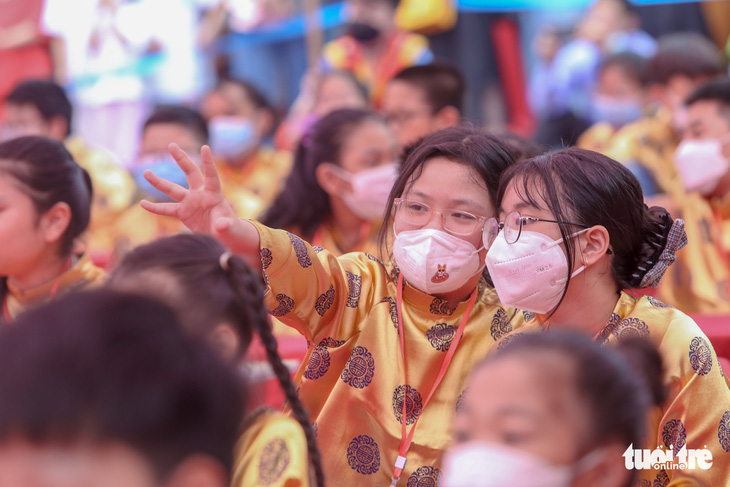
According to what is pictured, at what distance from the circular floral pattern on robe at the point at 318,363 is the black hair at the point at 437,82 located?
2813 mm

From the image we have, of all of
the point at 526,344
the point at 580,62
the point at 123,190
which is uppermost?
the point at 526,344

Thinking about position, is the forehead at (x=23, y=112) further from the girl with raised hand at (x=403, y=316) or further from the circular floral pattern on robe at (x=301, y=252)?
the circular floral pattern on robe at (x=301, y=252)

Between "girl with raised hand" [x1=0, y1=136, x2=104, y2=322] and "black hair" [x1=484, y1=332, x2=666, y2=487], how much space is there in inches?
66.3

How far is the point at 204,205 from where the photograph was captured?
1.96 metres

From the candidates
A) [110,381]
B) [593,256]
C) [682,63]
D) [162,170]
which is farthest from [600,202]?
[682,63]

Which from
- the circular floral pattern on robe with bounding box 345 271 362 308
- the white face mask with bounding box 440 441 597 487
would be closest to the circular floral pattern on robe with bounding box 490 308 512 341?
the circular floral pattern on robe with bounding box 345 271 362 308

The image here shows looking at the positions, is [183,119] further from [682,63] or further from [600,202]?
[600,202]

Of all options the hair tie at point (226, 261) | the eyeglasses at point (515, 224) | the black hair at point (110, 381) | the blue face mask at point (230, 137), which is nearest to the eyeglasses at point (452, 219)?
the eyeglasses at point (515, 224)

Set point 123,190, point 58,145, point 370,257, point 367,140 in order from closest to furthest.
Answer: point 370,257 → point 58,145 → point 367,140 → point 123,190

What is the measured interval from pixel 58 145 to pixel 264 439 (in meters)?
1.70

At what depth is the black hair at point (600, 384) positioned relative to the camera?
1.21 meters

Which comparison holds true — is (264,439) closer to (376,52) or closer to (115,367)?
(115,367)

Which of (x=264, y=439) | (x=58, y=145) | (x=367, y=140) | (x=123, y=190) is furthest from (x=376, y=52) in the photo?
(x=264, y=439)

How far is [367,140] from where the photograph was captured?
3.72 metres
